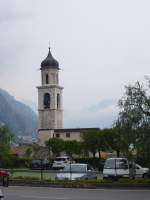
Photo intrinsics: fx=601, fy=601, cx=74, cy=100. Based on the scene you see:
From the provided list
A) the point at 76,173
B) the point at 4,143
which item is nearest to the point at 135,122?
the point at 76,173

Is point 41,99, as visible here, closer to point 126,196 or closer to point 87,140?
point 87,140

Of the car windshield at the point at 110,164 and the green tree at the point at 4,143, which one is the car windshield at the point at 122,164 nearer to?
the car windshield at the point at 110,164

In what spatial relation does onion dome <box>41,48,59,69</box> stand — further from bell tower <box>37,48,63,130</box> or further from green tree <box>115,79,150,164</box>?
green tree <box>115,79,150,164</box>

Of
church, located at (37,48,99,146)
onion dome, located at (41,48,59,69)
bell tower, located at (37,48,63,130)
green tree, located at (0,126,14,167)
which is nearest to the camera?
green tree, located at (0,126,14,167)

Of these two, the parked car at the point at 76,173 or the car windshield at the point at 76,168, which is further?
the car windshield at the point at 76,168

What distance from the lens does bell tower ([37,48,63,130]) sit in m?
135

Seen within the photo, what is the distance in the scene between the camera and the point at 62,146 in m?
95.3

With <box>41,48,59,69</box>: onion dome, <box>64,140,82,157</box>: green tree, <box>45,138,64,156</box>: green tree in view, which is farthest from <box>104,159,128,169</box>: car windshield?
<box>41,48,59,69</box>: onion dome

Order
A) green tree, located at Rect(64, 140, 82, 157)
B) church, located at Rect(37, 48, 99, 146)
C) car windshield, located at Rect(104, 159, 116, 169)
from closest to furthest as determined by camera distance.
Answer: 1. car windshield, located at Rect(104, 159, 116, 169)
2. green tree, located at Rect(64, 140, 82, 157)
3. church, located at Rect(37, 48, 99, 146)

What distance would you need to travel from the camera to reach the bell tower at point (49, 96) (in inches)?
5315

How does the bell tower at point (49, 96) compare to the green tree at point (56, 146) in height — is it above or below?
above

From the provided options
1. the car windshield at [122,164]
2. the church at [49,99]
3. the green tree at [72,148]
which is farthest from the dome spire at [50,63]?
the car windshield at [122,164]

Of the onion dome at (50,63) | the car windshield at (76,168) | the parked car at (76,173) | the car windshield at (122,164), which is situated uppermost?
the onion dome at (50,63)

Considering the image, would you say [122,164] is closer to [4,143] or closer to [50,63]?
[4,143]
